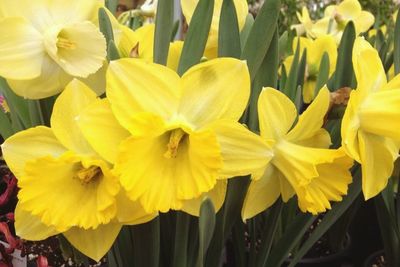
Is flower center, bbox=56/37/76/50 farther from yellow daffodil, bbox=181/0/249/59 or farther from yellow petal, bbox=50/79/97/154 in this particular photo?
yellow daffodil, bbox=181/0/249/59

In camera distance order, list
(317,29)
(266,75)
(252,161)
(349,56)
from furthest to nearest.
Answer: (317,29) < (349,56) < (266,75) < (252,161)

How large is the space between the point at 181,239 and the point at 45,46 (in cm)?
23

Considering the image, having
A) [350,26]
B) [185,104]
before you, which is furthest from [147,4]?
[185,104]

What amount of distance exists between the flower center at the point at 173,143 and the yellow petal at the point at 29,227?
152 mm

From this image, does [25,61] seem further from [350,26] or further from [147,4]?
[147,4]

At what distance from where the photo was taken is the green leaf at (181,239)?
20.1 inches

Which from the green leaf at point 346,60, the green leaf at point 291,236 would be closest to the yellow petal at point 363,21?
the green leaf at point 346,60

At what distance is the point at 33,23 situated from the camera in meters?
0.46

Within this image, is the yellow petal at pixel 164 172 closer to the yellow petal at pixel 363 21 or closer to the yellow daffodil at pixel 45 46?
the yellow daffodil at pixel 45 46

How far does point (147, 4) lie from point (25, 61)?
0.51 metres

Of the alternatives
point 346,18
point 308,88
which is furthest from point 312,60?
point 346,18

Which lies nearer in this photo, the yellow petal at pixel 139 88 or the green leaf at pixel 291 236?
the yellow petal at pixel 139 88

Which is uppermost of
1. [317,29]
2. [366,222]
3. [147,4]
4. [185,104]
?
[185,104]

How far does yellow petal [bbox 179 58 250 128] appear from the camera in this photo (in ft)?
1.41
